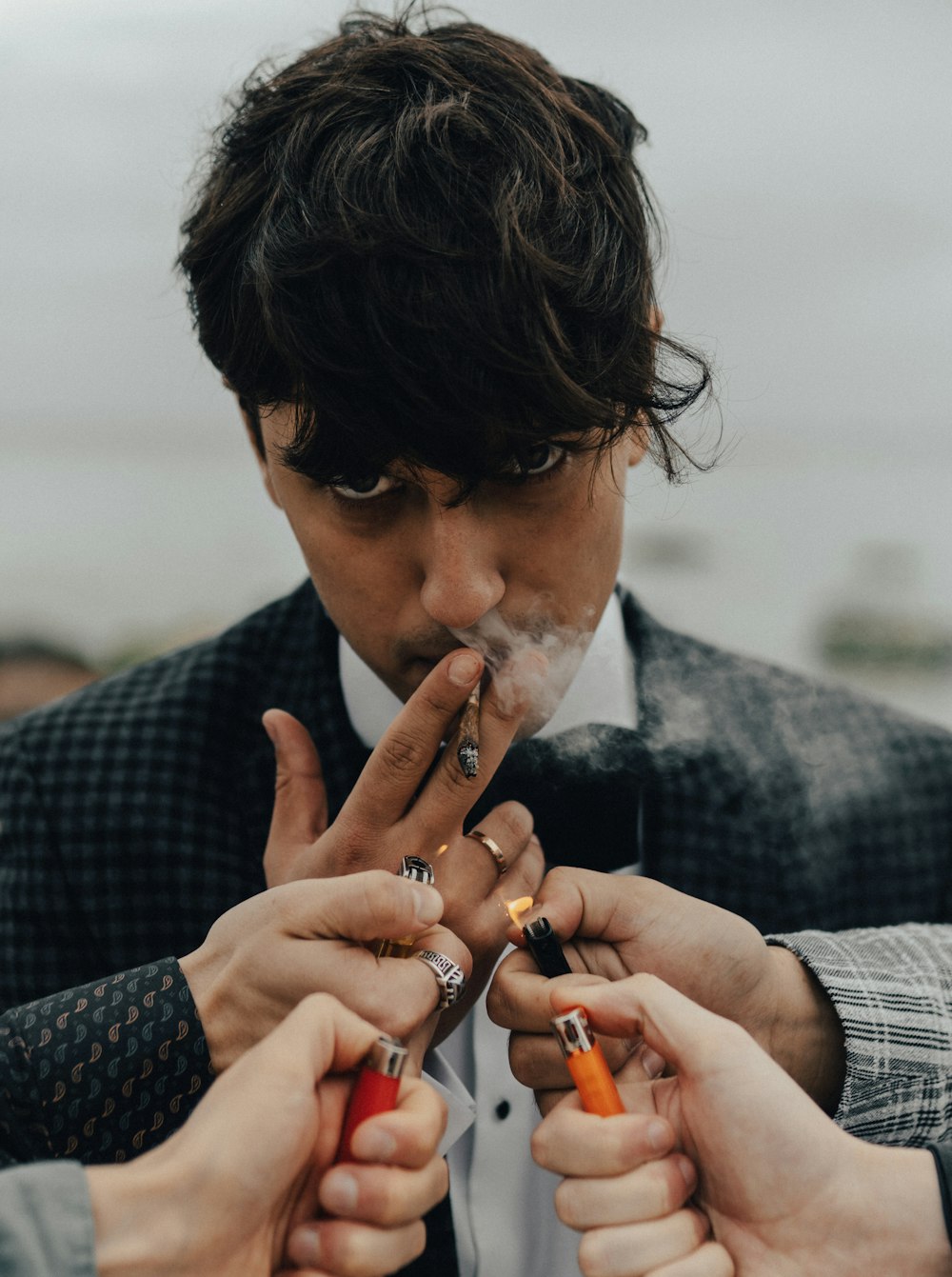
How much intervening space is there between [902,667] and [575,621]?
1953mm

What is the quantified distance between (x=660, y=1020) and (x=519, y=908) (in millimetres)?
293

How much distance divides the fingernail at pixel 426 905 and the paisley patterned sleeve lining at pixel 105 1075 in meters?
0.34

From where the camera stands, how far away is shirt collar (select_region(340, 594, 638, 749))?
1887 millimetres

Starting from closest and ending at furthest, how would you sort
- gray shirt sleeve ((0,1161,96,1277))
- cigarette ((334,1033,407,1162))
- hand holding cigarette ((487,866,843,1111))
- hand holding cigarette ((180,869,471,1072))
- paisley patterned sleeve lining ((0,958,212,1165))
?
gray shirt sleeve ((0,1161,96,1277))
cigarette ((334,1033,407,1162))
hand holding cigarette ((180,869,471,1072))
paisley patterned sleeve lining ((0,958,212,1165))
hand holding cigarette ((487,866,843,1111))

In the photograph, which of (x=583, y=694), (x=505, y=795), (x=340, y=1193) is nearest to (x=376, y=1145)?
(x=340, y=1193)

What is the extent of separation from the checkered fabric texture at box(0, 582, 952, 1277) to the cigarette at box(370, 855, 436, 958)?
14.4 inches

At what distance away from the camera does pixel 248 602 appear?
A: 125 inches

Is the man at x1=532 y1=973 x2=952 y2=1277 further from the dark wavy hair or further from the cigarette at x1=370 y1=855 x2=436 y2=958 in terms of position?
the dark wavy hair

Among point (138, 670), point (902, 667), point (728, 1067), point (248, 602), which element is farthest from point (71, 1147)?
point (902, 667)

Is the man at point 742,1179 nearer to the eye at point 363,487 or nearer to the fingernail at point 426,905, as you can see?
the fingernail at point 426,905

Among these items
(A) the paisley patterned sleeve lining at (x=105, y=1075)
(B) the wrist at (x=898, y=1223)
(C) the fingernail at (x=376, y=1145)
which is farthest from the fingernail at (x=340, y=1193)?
(B) the wrist at (x=898, y=1223)

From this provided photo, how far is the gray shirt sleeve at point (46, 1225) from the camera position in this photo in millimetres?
967

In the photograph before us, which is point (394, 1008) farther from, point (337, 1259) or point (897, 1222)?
point (897, 1222)

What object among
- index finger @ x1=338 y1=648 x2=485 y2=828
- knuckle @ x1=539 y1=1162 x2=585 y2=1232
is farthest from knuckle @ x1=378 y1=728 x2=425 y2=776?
knuckle @ x1=539 y1=1162 x2=585 y2=1232
